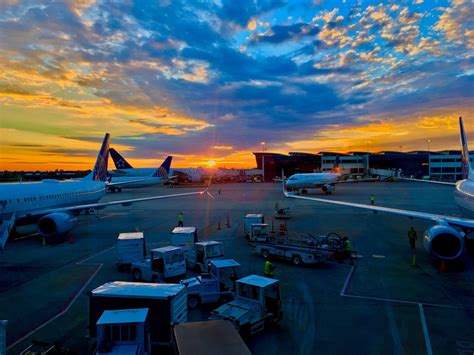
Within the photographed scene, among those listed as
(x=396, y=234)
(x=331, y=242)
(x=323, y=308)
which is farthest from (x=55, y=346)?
(x=396, y=234)

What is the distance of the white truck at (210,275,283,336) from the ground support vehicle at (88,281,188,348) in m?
1.86

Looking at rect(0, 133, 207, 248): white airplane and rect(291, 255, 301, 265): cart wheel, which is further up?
rect(0, 133, 207, 248): white airplane

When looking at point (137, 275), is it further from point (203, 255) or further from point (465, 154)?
point (465, 154)

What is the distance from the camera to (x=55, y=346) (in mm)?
10000

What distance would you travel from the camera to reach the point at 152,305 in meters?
10.4

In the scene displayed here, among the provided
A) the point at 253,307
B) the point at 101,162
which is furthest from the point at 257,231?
the point at 101,162

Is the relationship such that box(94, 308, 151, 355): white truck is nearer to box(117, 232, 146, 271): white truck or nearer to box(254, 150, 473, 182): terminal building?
box(117, 232, 146, 271): white truck

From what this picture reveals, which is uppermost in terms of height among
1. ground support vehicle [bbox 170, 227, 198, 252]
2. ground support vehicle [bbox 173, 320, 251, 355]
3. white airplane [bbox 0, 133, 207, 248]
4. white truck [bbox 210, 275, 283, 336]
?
white airplane [bbox 0, 133, 207, 248]

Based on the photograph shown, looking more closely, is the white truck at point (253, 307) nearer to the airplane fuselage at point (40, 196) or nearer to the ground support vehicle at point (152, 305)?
the ground support vehicle at point (152, 305)

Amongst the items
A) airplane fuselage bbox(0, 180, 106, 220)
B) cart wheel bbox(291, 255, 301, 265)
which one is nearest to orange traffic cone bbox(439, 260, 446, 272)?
cart wheel bbox(291, 255, 301, 265)

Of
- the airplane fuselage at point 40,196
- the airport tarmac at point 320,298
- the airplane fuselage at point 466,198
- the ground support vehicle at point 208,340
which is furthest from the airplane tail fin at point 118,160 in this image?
the ground support vehicle at point 208,340

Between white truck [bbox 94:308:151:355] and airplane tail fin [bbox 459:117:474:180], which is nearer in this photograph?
white truck [bbox 94:308:151:355]

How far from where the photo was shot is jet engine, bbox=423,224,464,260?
1691 centimetres

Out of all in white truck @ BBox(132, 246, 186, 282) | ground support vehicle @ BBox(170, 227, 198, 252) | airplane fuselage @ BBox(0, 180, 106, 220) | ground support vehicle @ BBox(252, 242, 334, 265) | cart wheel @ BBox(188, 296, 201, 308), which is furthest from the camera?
airplane fuselage @ BBox(0, 180, 106, 220)
